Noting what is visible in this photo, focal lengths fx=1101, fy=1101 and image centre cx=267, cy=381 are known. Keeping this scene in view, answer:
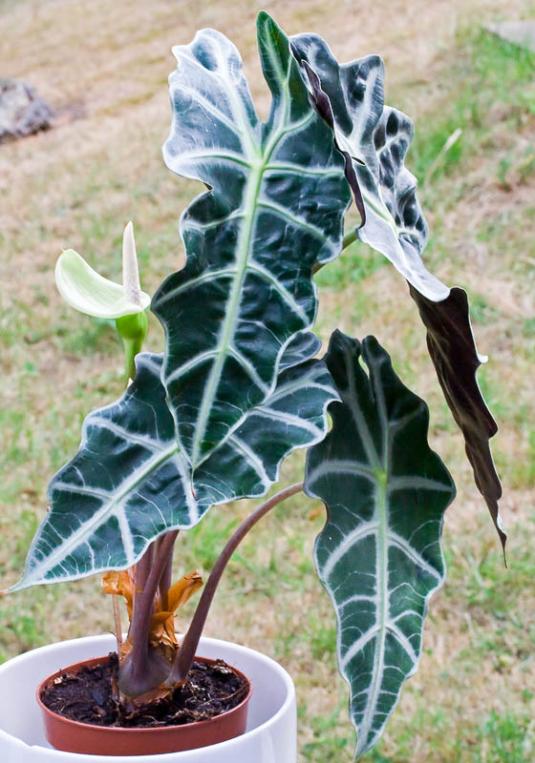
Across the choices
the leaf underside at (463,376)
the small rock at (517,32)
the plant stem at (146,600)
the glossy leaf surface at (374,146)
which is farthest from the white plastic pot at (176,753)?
the small rock at (517,32)

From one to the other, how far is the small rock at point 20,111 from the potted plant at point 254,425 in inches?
139

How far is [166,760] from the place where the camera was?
2.82 ft

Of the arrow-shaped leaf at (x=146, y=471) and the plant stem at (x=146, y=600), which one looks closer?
the arrow-shaped leaf at (x=146, y=471)

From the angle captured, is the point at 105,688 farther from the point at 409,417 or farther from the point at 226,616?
the point at 226,616

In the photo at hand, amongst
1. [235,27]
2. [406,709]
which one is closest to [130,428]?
[406,709]

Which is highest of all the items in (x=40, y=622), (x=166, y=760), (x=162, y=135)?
(x=166, y=760)

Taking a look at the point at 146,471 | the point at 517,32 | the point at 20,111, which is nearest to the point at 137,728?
the point at 146,471

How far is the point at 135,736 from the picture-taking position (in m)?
0.91

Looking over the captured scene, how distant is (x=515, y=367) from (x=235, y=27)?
9.93ft

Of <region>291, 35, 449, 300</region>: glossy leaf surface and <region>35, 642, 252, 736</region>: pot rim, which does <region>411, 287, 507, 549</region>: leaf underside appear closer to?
<region>291, 35, 449, 300</region>: glossy leaf surface

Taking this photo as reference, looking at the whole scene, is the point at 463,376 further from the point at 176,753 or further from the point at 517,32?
the point at 517,32

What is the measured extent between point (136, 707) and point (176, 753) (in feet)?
0.39

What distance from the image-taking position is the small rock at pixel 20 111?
4309 millimetres

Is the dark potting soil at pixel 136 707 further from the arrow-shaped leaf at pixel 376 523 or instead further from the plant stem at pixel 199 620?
the arrow-shaped leaf at pixel 376 523
